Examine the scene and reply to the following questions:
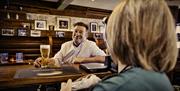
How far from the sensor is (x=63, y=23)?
6.39 metres

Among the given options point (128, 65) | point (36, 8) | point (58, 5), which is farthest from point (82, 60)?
point (36, 8)

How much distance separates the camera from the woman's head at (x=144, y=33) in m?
0.68

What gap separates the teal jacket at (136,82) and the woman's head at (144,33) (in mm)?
41

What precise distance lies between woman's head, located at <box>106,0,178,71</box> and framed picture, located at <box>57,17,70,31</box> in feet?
18.9

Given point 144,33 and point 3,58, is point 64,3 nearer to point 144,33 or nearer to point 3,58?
point 3,58

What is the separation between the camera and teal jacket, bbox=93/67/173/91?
629 millimetres

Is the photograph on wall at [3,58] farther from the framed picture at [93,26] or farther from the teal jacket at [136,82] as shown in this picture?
the teal jacket at [136,82]

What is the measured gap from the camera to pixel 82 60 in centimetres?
255

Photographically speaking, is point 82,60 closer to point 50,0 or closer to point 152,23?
point 152,23

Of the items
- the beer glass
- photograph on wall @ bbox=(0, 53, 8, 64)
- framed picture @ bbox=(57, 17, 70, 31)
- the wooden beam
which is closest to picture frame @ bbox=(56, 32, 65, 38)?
framed picture @ bbox=(57, 17, 70, 31)

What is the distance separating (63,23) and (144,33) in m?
5.86

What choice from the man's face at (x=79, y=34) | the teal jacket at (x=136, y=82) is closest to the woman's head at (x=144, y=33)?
the teal jacket at (x=136, y=82)

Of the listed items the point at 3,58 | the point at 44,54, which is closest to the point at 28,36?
the point at 3,58

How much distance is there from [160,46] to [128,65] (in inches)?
5.5
